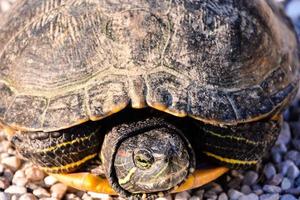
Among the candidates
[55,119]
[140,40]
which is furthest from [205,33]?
[55,119]

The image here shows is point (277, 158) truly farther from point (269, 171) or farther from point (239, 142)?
point (239, 142)

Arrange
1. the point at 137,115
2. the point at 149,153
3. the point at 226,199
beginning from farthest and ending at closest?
the point at 226,199, the point at 137,115, the point at 149,153

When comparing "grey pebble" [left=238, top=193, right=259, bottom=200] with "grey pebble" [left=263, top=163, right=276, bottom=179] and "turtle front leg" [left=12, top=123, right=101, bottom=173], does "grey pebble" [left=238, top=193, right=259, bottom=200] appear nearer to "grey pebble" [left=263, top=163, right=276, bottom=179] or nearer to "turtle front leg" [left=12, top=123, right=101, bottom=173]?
"grey pebble" [left=263, top=163, right=276, bottom=179]

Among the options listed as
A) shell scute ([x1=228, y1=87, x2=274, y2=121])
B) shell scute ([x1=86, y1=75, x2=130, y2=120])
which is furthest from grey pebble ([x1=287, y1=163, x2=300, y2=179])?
shell scute ([x1=86, y1=75, x2=130, y2=120])

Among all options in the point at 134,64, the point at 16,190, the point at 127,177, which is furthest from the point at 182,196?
the point at 16,190

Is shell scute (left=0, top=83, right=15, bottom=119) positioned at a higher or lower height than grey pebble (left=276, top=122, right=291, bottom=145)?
higher

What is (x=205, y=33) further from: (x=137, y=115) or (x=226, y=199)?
(x=226, y=199)

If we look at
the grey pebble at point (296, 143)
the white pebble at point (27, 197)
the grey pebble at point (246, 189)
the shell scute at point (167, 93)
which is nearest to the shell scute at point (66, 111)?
the shell scute at point (167, 93)
